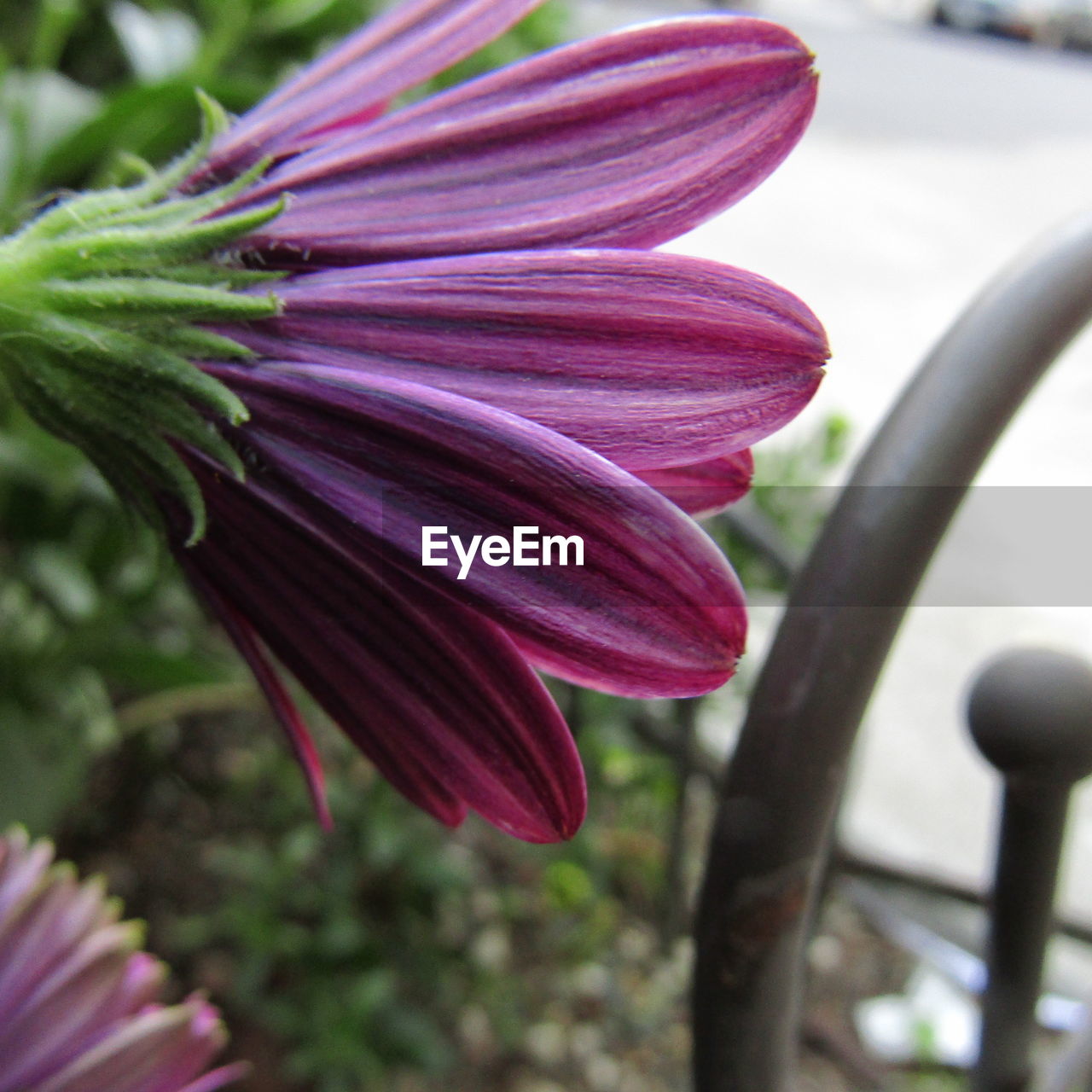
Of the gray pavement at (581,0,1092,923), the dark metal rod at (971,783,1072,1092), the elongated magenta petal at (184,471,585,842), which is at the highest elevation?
the elongated magenta petal at (184,471,585,842)

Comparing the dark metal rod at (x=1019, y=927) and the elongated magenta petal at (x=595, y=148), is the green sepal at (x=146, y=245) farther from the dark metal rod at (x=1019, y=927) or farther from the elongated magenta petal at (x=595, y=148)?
the dark metal rod at (x=1019, y=927)

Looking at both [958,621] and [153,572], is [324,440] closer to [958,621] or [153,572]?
[153,572]

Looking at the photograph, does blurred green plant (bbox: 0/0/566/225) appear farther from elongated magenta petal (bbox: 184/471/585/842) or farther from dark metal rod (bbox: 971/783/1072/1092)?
dark metal rod (bbox: 971/783/1072/1092)

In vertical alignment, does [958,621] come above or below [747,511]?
below

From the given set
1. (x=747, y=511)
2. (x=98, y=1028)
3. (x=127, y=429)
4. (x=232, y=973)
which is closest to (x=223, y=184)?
(x=127, y=429)

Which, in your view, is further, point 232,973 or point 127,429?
point 232,973

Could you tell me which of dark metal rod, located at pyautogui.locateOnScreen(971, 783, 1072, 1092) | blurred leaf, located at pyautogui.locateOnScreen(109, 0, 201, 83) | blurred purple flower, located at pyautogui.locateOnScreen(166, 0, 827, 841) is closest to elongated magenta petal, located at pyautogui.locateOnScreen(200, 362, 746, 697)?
blurred purple flower, located at pyautogui.locateOnScreen(166, 0, 827, 841)
